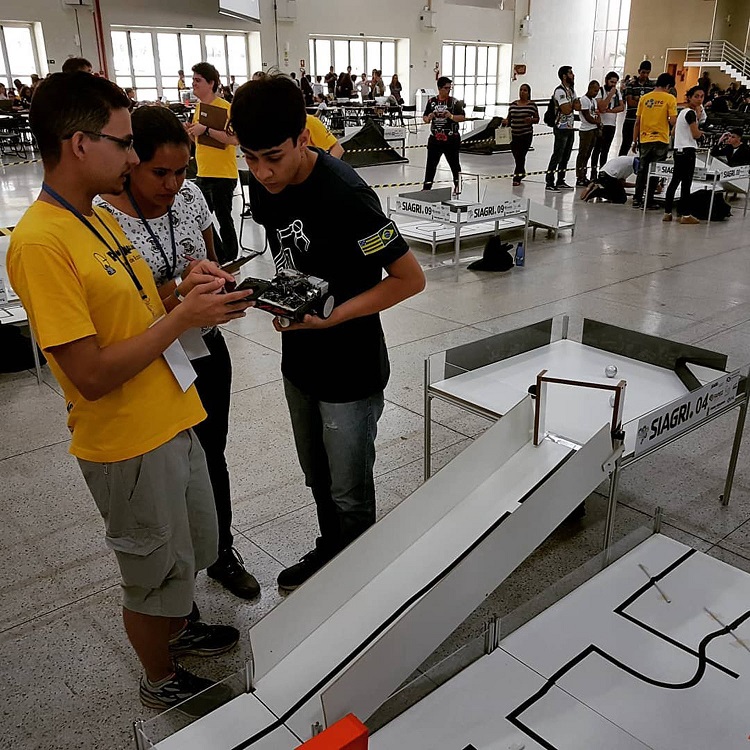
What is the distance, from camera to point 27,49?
64.8 feet

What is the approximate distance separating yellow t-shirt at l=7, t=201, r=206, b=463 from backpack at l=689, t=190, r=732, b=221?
8.89m

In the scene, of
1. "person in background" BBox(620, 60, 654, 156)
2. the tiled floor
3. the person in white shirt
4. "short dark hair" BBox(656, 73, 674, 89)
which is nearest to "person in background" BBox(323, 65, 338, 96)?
"person in background" BBox(620, 60, 654, 156)

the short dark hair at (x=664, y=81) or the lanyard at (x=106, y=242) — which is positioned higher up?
the short dark hair at (x=664, y=81)

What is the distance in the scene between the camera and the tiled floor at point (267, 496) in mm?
2232

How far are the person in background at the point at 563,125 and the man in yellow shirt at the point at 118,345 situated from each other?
395 inches

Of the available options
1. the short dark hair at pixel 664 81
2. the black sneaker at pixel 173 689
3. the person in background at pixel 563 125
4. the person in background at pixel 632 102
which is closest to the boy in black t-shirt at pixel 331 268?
the black sneaker at pixel 173 689

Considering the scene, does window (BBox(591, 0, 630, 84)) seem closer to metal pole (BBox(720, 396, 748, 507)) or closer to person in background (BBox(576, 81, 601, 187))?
person in background (BBox(576, 81, 601, 187))

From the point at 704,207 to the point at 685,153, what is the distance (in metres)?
0.93

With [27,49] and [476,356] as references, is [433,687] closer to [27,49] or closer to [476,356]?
[476,356]

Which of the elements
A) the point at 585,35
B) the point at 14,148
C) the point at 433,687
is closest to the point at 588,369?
the point at 433,687

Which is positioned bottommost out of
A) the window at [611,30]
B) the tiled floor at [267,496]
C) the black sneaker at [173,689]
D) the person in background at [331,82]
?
the tiled floor at [267,496]

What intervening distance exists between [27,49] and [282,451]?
67.5 feet

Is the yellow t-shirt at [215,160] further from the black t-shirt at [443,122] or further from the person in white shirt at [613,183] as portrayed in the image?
the person in white shirt at [613,183]

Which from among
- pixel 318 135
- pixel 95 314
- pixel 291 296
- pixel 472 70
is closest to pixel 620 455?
pixel 291 296
